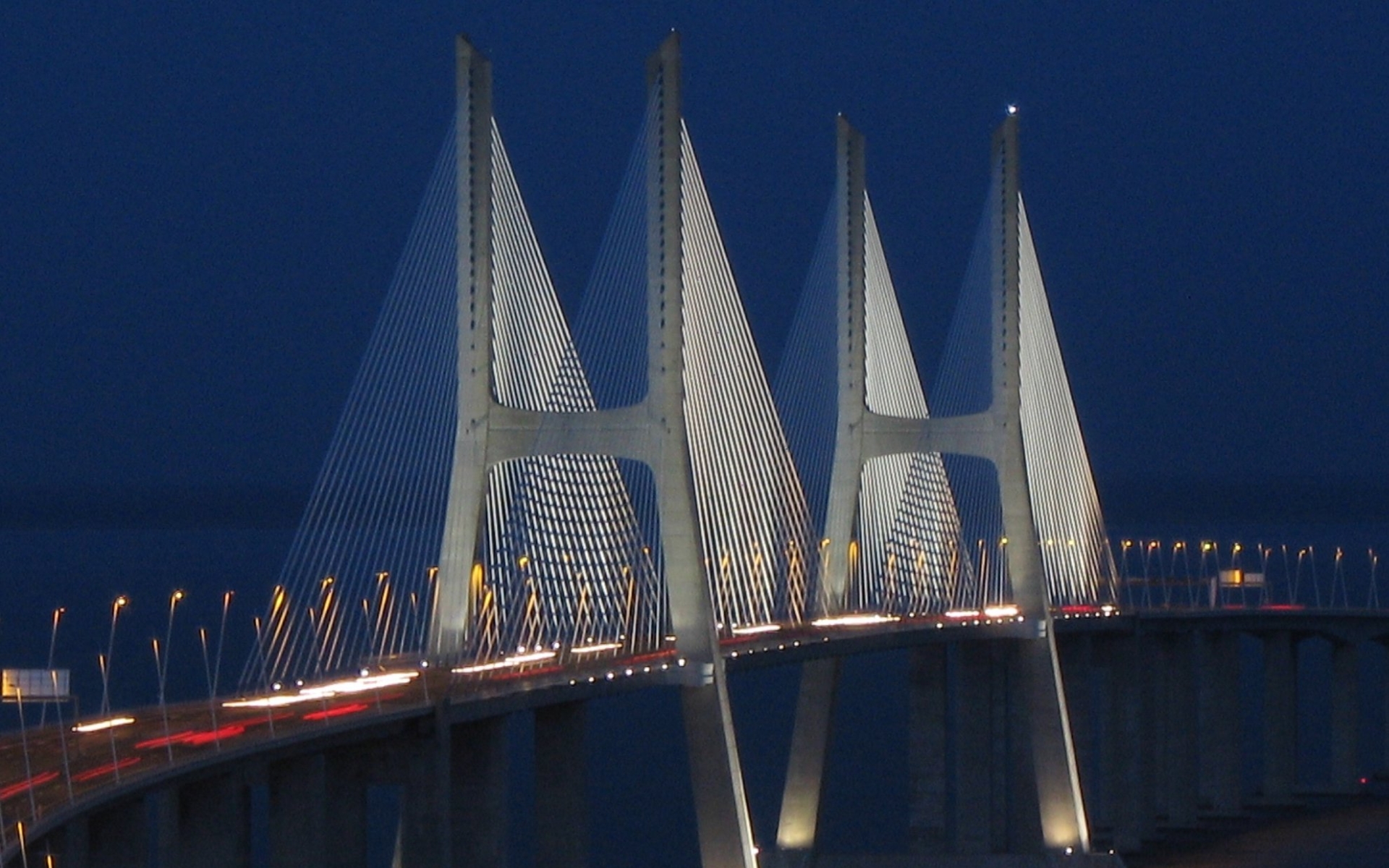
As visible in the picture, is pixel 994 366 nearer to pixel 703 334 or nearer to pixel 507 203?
pixel 703 334

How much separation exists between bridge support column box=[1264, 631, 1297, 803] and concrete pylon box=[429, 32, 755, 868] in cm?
3319

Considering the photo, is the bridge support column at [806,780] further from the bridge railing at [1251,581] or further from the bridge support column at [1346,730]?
the bridge support column at [1346,730]

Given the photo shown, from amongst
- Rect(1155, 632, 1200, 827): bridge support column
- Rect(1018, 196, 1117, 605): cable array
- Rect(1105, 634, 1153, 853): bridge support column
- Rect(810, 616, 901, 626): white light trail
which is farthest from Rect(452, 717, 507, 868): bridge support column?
Rect(1155, 632, 1200, 827): bridge support column

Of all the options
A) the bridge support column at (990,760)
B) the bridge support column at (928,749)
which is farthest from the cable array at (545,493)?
the bridge support column at (990,760)

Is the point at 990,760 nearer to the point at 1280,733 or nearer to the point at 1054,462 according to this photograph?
the point at 1054,462

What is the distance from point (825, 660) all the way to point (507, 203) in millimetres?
14860

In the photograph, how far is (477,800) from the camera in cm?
3438

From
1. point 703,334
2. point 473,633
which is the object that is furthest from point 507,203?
point 473,633

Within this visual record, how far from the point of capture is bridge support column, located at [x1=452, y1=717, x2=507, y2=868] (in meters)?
34.4

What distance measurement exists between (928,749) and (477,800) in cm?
2064

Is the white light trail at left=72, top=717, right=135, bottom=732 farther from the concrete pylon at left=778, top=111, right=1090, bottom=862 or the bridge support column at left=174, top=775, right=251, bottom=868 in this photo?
the concrete pylon at left=778, top=111, right=1090, bottom=862

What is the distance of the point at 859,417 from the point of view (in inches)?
1944

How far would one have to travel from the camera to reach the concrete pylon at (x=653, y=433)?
34.4 meters

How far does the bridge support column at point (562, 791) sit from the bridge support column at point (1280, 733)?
31.4 m
